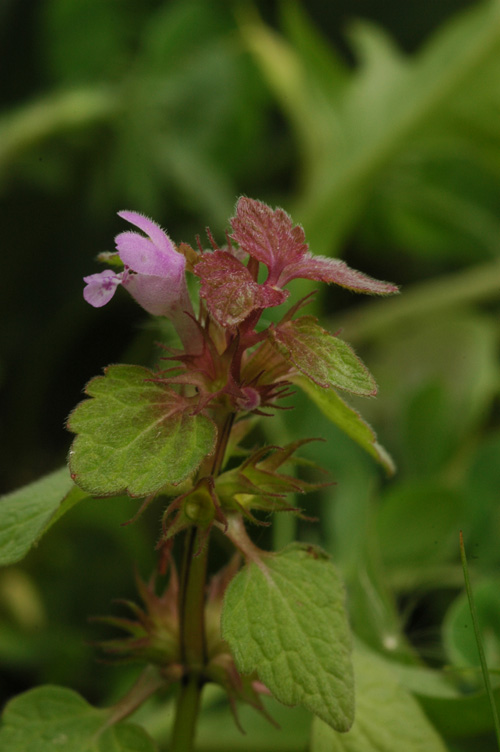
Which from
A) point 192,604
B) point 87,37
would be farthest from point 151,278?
point 87,37

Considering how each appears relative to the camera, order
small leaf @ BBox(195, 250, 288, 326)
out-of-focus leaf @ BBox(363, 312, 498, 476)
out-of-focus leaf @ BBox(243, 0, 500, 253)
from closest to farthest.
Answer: small leaf @ BBox(195, 250, 288, 326), out-of-focus leaf @ BBox(363, 312, 498, 476), out-of-focus leaf @ BBox(243, 0, 500, 253)

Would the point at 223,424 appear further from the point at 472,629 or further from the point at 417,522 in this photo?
the point at 417,522

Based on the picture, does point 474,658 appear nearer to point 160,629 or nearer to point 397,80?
point 160,629

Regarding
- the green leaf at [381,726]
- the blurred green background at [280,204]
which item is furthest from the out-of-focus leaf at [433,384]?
the green leaf at [381,726]

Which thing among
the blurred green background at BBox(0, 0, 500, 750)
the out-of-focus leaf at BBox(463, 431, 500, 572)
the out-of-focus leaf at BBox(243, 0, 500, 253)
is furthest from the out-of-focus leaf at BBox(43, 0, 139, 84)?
the out-of-focus leaf at BBox(463, 431, 500, 572)

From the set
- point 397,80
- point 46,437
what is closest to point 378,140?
point 397,80

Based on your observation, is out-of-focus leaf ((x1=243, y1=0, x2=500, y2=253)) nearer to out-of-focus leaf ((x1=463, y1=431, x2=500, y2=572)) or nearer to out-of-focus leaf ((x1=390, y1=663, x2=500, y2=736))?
out-of-focus leaf ((x1=463, y1=431, x2=500, y2=572))

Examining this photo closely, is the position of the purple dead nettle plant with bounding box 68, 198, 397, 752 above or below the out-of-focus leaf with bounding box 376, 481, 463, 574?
above
